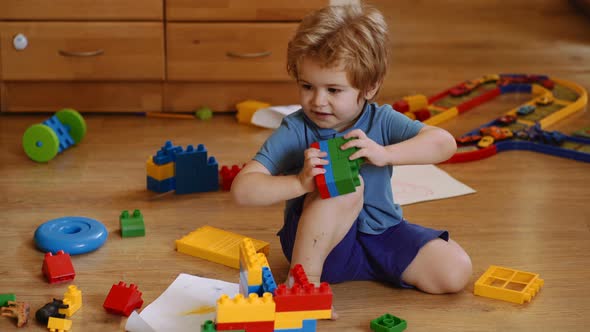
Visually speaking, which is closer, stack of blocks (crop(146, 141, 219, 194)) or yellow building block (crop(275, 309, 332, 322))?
yellow building block (crop(275, 309, 332, 322))

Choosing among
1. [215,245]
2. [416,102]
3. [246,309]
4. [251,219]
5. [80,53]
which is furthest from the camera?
[416,102]

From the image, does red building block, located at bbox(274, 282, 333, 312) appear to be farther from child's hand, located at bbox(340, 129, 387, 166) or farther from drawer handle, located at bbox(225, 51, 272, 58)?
drawer handle, located at bbox(225, 51, 272, 58)

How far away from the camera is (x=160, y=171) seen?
5.91 feet

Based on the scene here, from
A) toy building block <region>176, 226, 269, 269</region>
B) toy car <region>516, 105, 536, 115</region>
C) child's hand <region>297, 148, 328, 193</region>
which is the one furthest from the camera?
toy car <region>516, 105, 536, 115</region>

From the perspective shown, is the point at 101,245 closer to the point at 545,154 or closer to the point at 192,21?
the point at 192,21

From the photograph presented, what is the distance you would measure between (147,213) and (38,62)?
780 mm

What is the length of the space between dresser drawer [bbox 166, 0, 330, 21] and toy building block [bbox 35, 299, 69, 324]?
45.3 inches

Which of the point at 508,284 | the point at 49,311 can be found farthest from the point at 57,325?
the point at 508,284

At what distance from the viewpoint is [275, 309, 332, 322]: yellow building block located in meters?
1.13

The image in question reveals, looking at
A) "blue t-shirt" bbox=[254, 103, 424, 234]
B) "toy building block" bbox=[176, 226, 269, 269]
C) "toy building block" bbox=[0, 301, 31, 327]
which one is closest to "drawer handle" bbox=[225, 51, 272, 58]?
"toy building block" bbox=[176, 226, 269, 269]

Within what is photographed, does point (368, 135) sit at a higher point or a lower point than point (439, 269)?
higher

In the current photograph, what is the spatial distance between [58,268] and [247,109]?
1005mm

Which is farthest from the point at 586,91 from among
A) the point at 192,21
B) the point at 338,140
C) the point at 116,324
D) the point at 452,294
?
the point at 116,324

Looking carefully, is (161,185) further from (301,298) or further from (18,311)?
(301,298)
